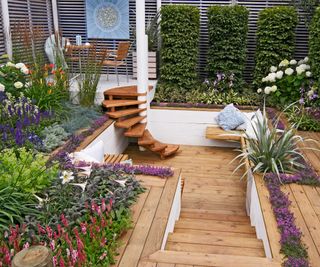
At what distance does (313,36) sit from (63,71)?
13.1ft

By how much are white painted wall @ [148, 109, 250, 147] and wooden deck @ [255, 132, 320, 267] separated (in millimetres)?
2695

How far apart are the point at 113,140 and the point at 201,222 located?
8.21ft

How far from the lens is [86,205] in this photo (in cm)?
269

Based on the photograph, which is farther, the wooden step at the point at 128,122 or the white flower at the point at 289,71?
the white flower at the point at 289,71

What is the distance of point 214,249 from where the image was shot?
2.92 metres

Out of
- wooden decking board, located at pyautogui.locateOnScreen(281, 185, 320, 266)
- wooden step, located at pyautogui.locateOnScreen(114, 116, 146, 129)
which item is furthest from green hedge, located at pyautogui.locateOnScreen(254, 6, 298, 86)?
wooden decking board, located at pyautogui.locateOnScreen(281, 185, 320, 266)

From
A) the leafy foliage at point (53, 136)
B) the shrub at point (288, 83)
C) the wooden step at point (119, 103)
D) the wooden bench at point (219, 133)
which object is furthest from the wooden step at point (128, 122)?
the shrub at point (288, 83)

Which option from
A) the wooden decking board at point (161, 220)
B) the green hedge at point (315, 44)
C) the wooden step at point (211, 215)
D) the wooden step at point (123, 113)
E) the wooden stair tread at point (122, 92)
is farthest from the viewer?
the wooden stair tread at point (122, 92)

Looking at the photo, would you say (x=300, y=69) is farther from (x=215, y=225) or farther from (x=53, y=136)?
(x=53, y=136)

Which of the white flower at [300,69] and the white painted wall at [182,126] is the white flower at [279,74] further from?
the white painted wall at [182,126]

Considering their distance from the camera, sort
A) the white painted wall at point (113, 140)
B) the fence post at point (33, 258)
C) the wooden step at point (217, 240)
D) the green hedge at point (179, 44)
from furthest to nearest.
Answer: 1. the green hedge at point (179, 44)
2. the white painted wall at point (113, 140)
3. the wooden step at point (217, 240)
4. the fence post at point (33, 258)

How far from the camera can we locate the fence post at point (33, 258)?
141cm

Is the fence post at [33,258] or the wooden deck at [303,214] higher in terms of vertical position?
the fence post at [33,258]

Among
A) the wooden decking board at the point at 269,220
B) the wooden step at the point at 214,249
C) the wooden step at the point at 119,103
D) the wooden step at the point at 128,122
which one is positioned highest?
the wooden step at the point at 119,103
